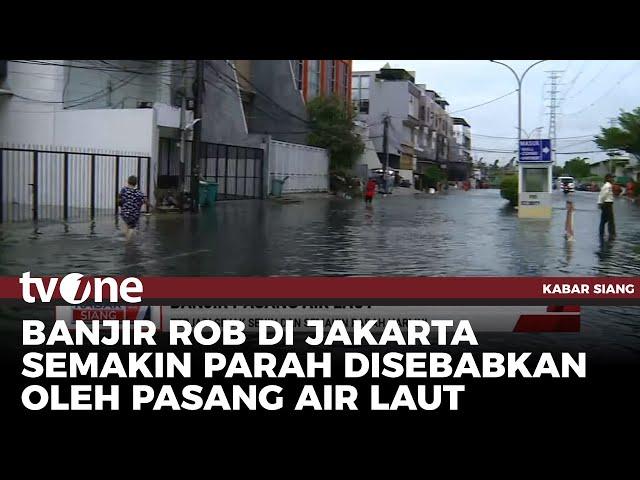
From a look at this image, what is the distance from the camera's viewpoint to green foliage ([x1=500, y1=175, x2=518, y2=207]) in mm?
26695

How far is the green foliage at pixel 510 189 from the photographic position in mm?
26695

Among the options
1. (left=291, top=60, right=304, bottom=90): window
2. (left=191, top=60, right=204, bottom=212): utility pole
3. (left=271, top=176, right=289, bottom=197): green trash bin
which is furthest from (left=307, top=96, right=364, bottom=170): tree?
(left=191, top=60, right=204, bottom=212): utility pole

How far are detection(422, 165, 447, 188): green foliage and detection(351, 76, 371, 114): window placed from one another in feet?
18.3

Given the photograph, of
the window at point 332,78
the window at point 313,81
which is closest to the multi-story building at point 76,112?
the window at point 313,81

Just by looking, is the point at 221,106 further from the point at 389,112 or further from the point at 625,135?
the point at 625,135

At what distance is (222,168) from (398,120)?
1459 centimetres

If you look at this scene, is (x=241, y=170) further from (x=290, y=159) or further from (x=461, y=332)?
(x=461, y=332)

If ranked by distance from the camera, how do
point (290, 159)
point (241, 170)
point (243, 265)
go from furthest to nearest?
1. point (290, 159)
2. point (241, 170)
3. point (243, 265)

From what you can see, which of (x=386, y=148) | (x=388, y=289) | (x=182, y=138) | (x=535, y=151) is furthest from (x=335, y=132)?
(x=388, y=289)

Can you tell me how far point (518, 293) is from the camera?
9.24 metres

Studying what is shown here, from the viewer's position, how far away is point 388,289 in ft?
30.8

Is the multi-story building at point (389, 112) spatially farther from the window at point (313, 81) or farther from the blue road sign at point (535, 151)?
the blue road sign at point (535, 151)
